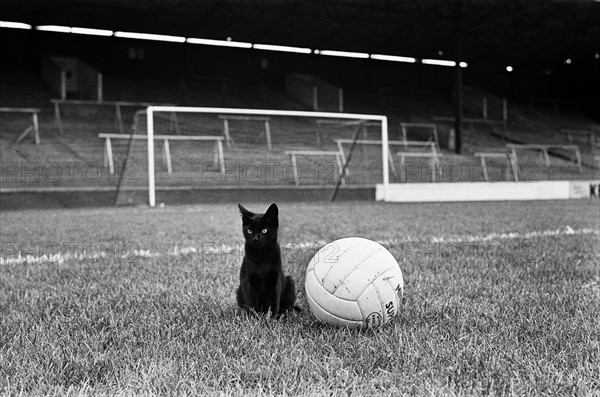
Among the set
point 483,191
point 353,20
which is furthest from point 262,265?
point 353,20

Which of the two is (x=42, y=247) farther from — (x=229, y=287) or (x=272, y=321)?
(x=272, y=321)

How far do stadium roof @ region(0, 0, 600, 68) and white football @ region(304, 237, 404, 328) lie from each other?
19856 mm

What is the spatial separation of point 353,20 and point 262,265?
899 inches

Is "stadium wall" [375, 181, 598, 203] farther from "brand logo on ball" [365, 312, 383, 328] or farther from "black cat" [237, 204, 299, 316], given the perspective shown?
"brand logo on ball" [365, 312, 383, 328]

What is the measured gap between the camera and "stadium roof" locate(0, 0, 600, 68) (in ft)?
72.4

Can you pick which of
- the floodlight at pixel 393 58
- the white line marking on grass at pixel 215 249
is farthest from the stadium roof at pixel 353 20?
the white line marking on grass at pixel 215 249

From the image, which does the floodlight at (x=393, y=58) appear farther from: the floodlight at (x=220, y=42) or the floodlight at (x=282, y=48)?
the floodlight at (x=220, y=42)

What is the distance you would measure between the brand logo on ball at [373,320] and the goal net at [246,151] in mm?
12771

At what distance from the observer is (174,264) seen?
4.64m

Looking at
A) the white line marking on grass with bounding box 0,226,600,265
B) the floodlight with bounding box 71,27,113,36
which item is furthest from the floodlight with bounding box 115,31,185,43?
the white line marking on grass with bounding box 0,226,600,265

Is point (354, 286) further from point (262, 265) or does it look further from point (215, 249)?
point (215, 249)

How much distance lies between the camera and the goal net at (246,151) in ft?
52.1

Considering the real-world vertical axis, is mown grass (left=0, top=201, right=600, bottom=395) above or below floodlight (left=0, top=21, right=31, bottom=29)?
below

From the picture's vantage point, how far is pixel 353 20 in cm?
2434
